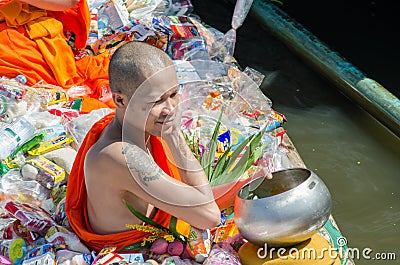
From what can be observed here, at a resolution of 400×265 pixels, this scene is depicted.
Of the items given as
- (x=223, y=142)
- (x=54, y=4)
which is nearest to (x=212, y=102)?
(x=223, y=142)

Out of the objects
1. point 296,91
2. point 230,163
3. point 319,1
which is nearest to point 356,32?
point 319,1

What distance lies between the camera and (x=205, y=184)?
267 centimetres

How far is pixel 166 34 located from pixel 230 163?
1.54 m

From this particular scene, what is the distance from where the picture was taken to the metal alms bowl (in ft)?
8.61

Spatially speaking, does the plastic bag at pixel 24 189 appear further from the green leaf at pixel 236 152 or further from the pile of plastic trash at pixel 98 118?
the green leaf at pixel 236 152

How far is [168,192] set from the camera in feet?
8.22

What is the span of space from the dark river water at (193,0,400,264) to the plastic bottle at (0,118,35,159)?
1692 mm

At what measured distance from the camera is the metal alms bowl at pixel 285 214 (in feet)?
8.61

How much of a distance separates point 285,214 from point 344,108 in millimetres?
2221

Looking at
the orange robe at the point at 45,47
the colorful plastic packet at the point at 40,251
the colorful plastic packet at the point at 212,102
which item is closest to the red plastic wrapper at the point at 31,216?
the colorful plastic packet at the point at 40,251

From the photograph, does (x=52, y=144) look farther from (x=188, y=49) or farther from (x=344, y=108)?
(x=344, y=108)

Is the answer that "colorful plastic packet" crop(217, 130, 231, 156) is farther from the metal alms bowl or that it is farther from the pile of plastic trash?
the metal alms bowl

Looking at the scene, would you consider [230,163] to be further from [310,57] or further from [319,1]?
[319,1]

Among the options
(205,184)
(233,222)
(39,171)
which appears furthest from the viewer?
(39,171)
